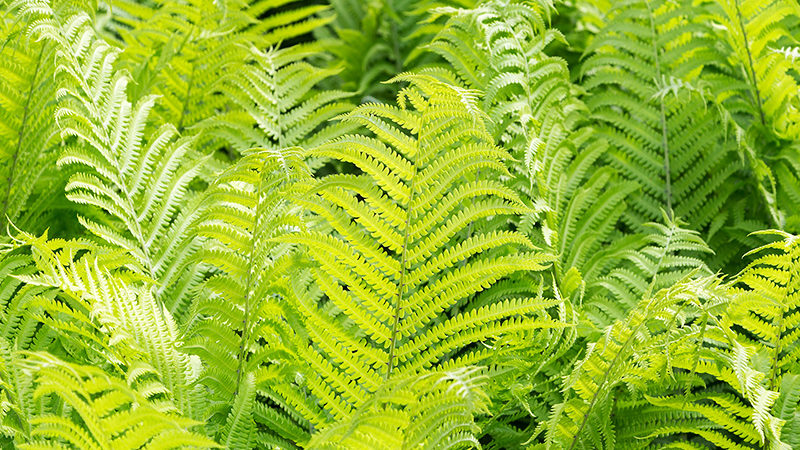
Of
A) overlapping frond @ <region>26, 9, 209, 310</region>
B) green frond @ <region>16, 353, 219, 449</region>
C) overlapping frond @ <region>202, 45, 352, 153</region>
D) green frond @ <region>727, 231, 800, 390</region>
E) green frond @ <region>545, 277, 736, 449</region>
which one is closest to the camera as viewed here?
green frond @ <region>16, 353, 219, 449</region>

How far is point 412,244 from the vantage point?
1.37 meters

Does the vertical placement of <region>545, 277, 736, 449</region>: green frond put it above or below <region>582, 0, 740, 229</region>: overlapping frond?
below

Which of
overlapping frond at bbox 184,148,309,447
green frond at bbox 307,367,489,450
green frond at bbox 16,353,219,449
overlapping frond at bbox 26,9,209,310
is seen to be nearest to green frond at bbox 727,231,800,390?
green frond at bbox 307,367,489,450

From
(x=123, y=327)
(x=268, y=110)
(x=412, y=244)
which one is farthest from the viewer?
(x=268, y=110)

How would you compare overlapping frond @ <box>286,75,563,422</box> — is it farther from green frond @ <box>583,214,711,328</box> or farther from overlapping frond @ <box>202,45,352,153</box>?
overlapping frond @ <box>202,45,352,153</box>

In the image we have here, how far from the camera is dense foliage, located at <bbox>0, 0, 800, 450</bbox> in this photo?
1089 millimetres

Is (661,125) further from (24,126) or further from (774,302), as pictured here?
(24,126)

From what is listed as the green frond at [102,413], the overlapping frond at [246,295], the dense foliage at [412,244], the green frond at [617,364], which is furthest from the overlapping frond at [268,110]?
the green frond at [102,413]

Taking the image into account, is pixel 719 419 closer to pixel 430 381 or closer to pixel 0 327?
pixel 430 381

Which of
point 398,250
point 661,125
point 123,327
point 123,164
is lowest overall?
point 123,327

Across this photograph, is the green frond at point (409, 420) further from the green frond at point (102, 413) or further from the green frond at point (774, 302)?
the green frond at point (774, 302)

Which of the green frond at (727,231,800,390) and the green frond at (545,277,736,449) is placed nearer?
the green frond at (545,277,736,449)

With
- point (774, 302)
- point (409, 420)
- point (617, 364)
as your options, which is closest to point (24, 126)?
point (409, 420)

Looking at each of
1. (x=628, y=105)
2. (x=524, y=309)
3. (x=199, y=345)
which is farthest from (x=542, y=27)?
(x=199, y=345)
